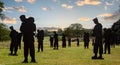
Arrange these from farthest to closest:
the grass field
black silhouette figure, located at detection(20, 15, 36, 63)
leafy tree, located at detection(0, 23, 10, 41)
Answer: leafy tree, located at detection(0, 23, 10, 41), black silhouette figure, located at detection(20, 15, 36, 63), the grass field

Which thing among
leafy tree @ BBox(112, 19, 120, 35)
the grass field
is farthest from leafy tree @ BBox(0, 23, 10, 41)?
the grass field

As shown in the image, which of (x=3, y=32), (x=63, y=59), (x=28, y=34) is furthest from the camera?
(x=3, y=32)

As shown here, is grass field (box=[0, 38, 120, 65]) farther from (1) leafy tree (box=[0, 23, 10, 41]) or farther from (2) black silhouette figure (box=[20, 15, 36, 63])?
(1) leafy tree (box=[0, 23, 10, 41])

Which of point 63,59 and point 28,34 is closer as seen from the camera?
point 28,34

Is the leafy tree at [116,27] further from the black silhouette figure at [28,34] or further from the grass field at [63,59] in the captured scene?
the black silhouette figure at [28,34]

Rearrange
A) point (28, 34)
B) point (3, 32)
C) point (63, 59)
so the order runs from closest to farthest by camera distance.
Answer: point (28, 34)
point (63, 59)
point (3, 32)

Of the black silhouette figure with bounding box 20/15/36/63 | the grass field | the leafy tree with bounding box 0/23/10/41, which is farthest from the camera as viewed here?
the leafy tree with bounding box 0/23/10/41

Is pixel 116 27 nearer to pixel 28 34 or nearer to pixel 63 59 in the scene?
pixel 63 59

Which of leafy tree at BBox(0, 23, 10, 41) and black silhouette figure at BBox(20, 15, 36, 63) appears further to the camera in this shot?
leafy tree at BBox(0, 23, 10, 41)

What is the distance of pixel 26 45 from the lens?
24531mm

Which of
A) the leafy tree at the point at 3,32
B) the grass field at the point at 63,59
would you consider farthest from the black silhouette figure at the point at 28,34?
the leafy tree at the point at 3,32

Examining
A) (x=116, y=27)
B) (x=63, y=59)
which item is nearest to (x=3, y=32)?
(x=116, y=27)

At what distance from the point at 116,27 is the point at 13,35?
67.5 m

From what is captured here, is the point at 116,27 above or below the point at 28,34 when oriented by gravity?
below
